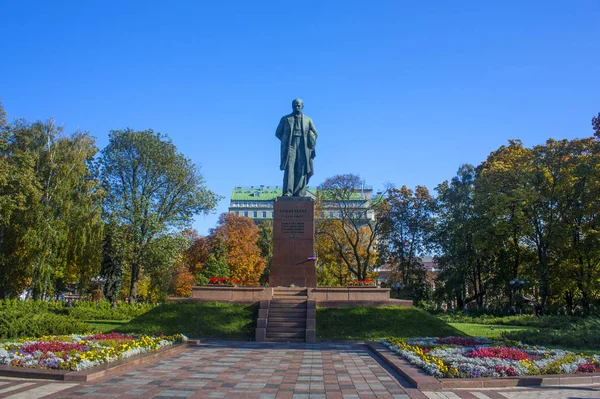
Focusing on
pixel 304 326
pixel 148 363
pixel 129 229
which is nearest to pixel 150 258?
pixel 129 229

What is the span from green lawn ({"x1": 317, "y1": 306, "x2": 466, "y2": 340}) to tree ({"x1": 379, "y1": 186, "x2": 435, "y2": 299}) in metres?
21.5

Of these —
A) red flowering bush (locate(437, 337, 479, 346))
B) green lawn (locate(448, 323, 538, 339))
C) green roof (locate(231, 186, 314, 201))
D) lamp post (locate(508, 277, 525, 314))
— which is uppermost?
green roof (locate(231, 186, 314, 201))

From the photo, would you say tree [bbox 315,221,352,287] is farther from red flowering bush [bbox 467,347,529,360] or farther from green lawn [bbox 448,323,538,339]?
red flowering bush [bbox 467,347,529,360]

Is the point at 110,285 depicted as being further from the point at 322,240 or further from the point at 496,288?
the point at 496,288

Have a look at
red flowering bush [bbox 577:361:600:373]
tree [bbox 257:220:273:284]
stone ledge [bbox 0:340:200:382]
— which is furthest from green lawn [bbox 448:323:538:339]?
tree [bbox 257:220:273:284]

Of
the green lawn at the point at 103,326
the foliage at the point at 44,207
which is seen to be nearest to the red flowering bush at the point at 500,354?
the green lawn at the point at 103,326

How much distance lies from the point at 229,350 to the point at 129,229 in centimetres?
2117

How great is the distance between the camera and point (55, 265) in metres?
29.2

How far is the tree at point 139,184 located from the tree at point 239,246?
12787 mm

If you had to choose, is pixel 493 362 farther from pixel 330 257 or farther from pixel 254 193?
pixel 254 193

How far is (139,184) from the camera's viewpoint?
3341 centimetres

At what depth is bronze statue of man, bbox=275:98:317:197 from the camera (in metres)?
22.2

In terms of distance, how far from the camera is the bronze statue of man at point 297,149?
2220cm

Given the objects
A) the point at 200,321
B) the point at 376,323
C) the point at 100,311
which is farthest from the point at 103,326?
the point at 376,323
